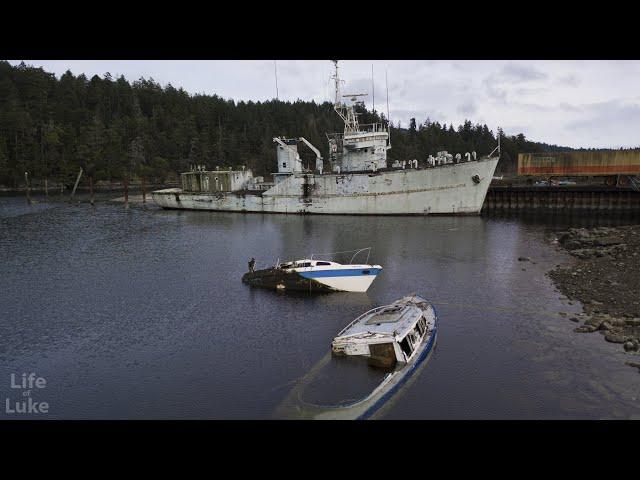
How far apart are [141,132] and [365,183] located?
104 m

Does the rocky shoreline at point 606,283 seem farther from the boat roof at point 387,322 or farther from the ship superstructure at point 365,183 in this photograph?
the ship superstructure at point 365,183

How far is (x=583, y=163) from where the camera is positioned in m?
70.2

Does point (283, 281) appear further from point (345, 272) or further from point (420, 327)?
point (420, 327)

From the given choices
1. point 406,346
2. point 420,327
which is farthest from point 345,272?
point 406,346

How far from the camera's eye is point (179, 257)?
129 feet

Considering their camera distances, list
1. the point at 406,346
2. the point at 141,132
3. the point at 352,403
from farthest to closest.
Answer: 1. the point at 141,132
2. the point at 406,346
3. the point at 352,403

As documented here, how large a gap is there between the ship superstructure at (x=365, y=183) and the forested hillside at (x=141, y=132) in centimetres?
5502

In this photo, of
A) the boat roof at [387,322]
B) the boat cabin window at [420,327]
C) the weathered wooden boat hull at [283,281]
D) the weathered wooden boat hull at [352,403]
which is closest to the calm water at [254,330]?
the weathered wooden boat hull at [352,403]

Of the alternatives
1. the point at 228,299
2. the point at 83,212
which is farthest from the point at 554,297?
the point at 83,212


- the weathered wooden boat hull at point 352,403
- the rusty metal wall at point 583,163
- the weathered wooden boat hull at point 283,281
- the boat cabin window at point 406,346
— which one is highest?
the rusty metal wall at point 583,163

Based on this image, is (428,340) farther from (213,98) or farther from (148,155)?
(213,98)

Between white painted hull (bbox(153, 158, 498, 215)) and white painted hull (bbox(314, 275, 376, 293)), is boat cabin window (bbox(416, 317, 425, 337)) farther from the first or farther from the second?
white painted hull (bbox(153, 158, 498, 215))

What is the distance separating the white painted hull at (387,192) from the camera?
58750 mm

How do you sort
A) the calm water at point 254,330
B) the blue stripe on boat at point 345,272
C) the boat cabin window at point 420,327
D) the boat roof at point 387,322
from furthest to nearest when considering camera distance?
the blue stripe on boat at point 345,272
the boat cabin window at point 420,327
the boat roof at point 387,322
the calm water at point 254,330
